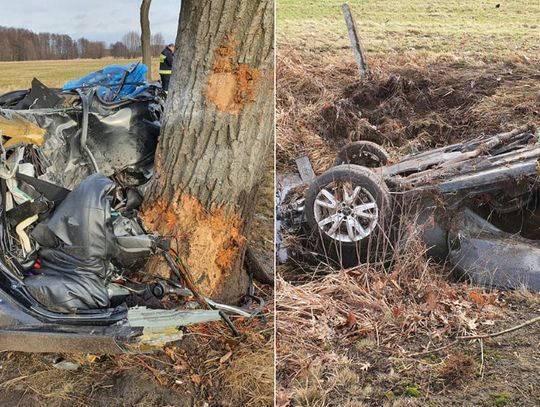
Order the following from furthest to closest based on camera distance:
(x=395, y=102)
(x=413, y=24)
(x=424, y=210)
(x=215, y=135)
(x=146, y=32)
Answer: (x=146, y=32), (x=395, y=102), (x=424, y=210), (x=413, y=24), (x=215, y=135)

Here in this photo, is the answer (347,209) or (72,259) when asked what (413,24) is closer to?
(347,209)

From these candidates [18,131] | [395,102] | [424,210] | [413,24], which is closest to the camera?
[18,131]

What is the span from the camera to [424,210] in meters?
3.69

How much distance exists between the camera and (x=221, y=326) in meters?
3.22

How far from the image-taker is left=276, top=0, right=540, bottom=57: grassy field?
8.55 feet

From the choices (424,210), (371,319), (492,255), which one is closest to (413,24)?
(424,210)

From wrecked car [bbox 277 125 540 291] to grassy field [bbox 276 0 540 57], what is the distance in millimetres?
656

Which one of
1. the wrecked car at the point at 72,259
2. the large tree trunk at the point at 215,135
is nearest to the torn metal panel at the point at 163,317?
the wrecked car at the point at 72,259

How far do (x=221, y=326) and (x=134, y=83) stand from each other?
8.14 feet

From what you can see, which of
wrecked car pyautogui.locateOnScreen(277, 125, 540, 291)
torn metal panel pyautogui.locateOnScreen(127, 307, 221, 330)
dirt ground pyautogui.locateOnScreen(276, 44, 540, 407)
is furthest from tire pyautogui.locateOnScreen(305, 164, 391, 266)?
torn metal panel pyautogui.locateOnScreen(127, 307, 221, 330)

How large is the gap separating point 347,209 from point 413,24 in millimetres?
1102

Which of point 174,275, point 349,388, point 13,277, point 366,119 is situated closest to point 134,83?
point 366,119

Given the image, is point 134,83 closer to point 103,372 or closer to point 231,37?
point 231,37

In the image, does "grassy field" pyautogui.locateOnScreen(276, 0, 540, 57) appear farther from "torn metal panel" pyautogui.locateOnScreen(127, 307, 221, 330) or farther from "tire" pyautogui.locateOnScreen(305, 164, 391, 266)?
"torn metal panel" pyautogui.locateOnScreen(127, 307, 221, 330)
